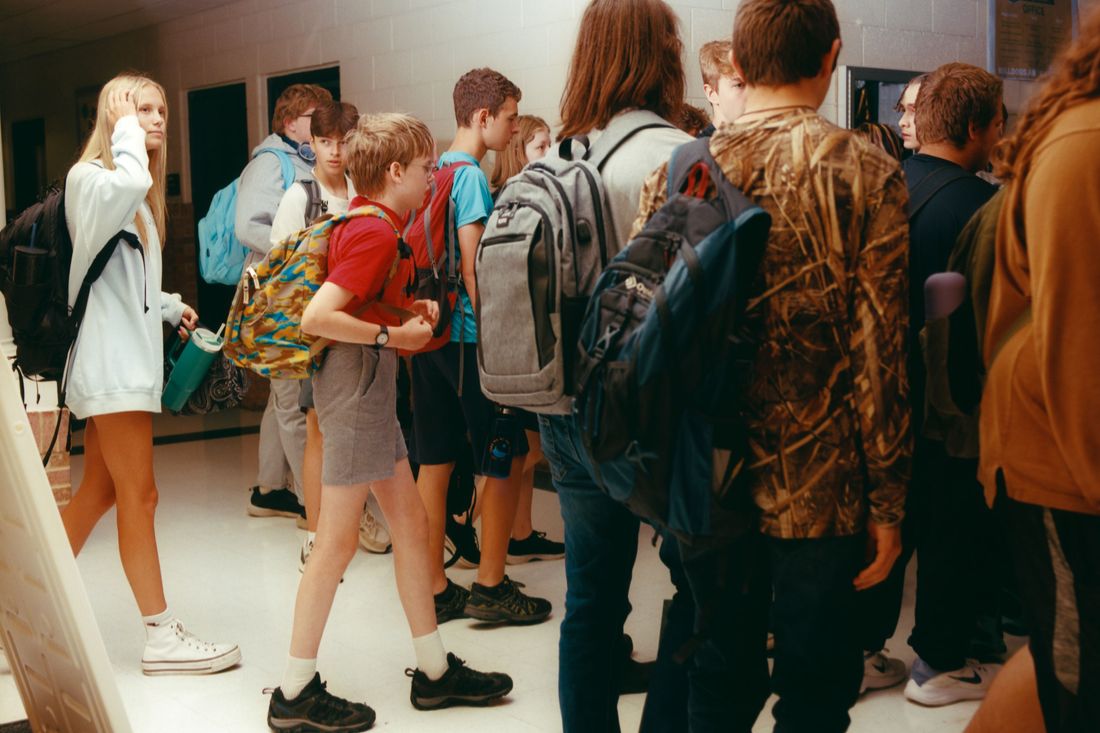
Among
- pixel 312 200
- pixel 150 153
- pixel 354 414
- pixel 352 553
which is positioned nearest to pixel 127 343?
pixel 150 153

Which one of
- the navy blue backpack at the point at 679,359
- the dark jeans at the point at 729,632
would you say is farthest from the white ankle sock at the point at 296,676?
the navy blue backpack at the point at 679,359

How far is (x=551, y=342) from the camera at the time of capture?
6.51ft

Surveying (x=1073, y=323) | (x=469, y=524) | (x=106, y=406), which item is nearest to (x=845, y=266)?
(x=1073, y=323)

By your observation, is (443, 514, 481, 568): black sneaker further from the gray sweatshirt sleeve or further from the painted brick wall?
the painted brick wall

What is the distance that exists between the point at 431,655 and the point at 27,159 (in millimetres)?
10121

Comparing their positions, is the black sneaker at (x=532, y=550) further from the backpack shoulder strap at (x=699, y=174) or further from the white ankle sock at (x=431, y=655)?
the backpack shoulder strap at (x=699, y=174)

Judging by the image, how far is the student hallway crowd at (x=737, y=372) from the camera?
155cm

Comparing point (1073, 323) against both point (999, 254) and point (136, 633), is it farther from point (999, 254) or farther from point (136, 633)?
point (136, 633)

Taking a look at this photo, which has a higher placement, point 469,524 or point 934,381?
point 934,381

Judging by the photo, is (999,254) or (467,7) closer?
(999,254)

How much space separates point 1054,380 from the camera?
145 cm

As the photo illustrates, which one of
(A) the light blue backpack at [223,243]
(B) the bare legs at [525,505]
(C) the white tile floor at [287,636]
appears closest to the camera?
(C) the white tile floor at [287,636]

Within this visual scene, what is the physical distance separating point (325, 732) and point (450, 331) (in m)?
1.26

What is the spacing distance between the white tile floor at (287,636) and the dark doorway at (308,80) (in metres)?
3.15
